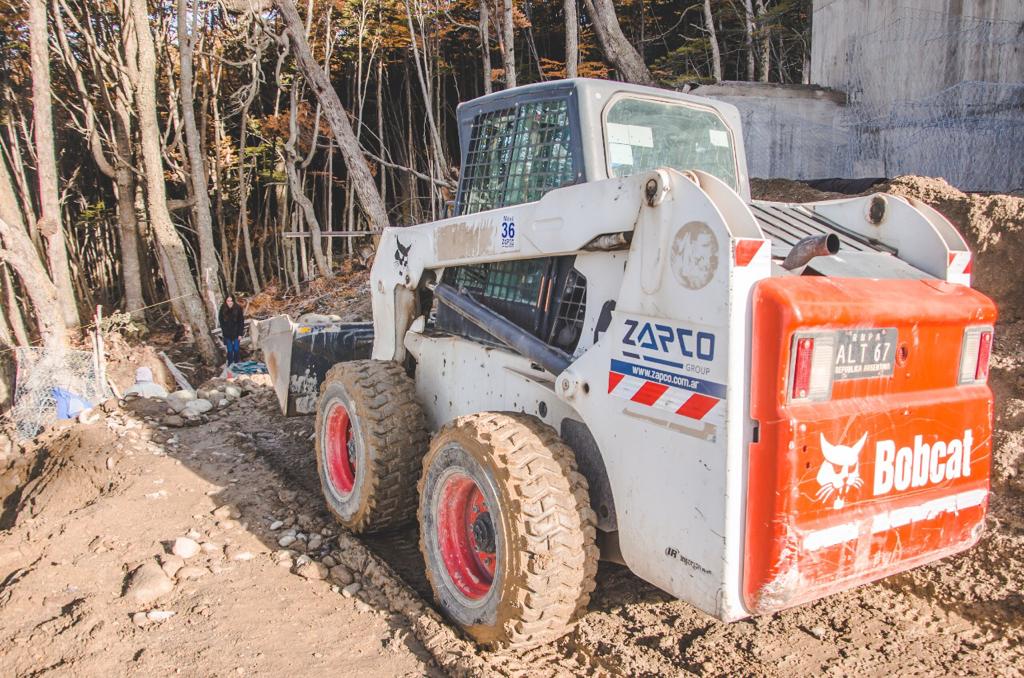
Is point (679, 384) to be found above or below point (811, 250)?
below

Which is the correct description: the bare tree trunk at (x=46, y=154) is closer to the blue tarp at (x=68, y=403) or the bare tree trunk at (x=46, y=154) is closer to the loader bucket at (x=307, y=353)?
the blue tarp at (x=68, y=403)

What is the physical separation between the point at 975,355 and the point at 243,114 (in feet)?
63.9

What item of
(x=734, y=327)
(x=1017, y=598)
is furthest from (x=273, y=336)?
(x=1017, y=598)

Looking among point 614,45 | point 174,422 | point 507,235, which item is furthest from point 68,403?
point 614,45

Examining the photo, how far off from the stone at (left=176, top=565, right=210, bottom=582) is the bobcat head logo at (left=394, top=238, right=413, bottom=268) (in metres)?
2.15

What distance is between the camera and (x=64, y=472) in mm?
6250

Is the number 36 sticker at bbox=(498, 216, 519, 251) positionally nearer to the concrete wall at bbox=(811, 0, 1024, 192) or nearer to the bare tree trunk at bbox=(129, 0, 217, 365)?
the concrete wall at bbox=(811, 0, 1024, 192)

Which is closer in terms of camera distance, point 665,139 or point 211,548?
point 665,139

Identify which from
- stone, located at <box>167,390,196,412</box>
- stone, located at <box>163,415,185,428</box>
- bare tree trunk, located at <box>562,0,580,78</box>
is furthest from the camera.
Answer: bare tree trunk, located at <box>562,0,580,78</box>

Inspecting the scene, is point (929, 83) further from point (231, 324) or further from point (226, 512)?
point (226, 512)

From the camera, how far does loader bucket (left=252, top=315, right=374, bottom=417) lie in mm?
6301

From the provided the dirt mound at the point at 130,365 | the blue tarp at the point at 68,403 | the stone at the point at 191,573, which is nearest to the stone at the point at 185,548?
the stone at the point at 191,573

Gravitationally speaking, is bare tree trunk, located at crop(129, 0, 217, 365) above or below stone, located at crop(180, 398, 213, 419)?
above

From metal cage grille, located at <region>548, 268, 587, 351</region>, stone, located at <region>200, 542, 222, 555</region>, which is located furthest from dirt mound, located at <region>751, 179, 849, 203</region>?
stone, located at <region>200, 542, 222, 555</region>
